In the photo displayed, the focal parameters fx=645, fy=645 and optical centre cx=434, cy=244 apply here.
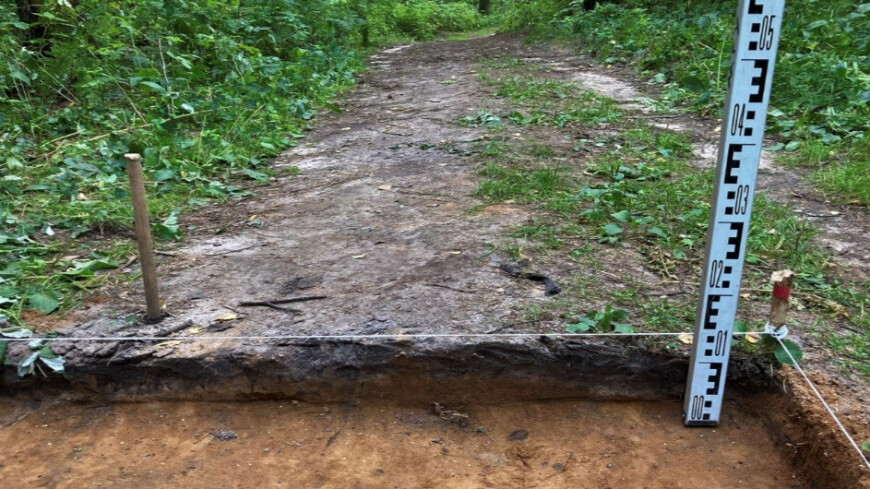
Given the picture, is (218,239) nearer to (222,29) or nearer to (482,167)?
(482,167)

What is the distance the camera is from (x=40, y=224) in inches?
149

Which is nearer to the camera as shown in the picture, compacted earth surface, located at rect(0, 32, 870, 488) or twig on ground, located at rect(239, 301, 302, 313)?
compacted earth surface, located at rect(0, 32, 870, 488)

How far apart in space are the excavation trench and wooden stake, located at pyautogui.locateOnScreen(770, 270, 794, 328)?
0.21 meters

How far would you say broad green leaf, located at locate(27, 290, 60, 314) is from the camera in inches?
113

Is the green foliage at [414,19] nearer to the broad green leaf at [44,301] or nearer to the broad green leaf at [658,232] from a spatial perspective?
the broad green leaf at [658,232]

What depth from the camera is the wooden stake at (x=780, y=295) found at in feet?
7.75

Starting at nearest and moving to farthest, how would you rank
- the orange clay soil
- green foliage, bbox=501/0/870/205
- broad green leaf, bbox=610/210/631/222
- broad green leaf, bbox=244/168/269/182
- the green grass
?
the orange clay soil → the green grass → broad green leaf, bbox=610/210/631/222 → green foliage, bbox=501/0/870/205 → broad green leaf, bbox=244/168/269/182

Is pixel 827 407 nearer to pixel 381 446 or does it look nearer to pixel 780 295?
pixel 780 295

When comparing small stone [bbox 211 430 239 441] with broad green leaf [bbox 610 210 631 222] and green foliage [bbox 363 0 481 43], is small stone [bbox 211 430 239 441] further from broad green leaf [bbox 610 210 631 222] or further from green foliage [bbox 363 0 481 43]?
green foliage [bbox 363 0 481 43]

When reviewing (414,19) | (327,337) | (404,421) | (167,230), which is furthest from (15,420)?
(414,19)

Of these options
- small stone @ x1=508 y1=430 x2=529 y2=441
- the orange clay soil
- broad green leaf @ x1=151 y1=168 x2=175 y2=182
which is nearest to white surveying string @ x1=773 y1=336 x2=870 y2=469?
the orange clay soil

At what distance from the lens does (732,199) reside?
2111 millimetres

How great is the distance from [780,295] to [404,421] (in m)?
1.51

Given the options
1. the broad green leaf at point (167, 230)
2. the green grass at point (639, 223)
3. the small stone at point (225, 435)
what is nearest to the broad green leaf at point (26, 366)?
the small stone at point (225, 435)
